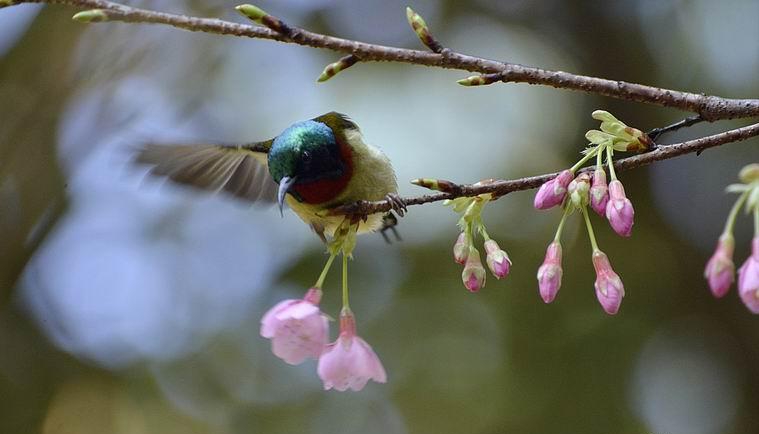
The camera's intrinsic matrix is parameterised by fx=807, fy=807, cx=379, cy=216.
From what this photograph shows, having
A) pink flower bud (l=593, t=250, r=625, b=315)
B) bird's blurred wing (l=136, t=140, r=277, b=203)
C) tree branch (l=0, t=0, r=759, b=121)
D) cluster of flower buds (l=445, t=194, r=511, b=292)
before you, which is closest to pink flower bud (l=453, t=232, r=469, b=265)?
cluster of flower buds (l=445, t=194, r=511, b=292)

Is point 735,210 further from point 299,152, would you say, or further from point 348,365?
point 299,152

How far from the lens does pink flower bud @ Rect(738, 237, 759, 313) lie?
3.46 ft

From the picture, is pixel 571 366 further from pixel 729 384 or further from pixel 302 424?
pixel 302 424

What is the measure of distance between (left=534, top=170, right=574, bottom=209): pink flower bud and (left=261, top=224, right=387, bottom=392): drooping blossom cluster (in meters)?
0.37

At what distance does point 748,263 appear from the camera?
3.57ft

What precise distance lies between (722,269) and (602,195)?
0.23 meters

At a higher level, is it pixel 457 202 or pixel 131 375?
pixel 457 202

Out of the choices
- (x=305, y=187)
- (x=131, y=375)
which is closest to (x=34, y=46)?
(x=131, y=375)

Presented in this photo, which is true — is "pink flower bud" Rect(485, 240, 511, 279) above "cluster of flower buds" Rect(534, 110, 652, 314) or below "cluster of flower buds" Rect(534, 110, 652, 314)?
below

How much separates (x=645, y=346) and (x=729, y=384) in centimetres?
40

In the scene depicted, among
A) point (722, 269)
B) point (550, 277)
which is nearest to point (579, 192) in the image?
point (550, 277)

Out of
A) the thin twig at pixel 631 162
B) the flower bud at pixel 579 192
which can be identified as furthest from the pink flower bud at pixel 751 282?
the flower bud at pixel 579 192

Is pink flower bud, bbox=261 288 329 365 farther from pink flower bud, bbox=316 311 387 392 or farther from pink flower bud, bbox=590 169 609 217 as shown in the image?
pink flower bud, bbox=590 169 609 217

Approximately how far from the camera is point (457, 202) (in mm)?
1417
